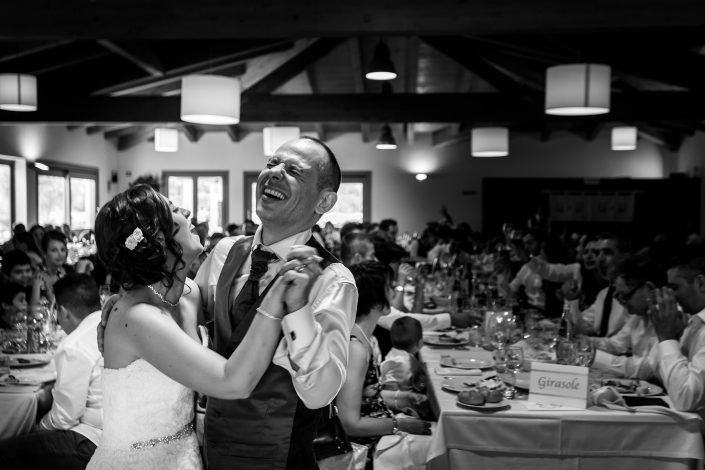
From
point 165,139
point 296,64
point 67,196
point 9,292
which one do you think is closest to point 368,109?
point 296,64

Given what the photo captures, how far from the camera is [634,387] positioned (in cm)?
312

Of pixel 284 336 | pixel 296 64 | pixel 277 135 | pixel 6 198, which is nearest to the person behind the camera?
pixel 284 336

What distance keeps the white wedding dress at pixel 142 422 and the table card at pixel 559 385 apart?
1.53 metres

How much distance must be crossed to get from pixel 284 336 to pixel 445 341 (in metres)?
2.86

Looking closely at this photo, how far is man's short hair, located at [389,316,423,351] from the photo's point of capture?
359 cm

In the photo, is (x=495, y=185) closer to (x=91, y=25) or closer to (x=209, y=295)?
(x=91, y=25)

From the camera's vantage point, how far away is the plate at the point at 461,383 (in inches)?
120

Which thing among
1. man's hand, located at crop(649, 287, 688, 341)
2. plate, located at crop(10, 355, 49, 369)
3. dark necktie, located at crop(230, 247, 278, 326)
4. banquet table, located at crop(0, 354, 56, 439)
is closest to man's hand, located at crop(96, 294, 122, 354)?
dark necktie, located at crop(230, 247, 278, 326)

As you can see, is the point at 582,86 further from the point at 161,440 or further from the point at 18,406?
the point at 161,440

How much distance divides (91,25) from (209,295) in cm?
371

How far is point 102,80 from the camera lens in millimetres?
9242

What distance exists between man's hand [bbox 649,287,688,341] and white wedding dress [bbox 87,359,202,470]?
2.07m

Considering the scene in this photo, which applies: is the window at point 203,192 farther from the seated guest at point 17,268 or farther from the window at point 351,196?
the seated guest at point 17,268

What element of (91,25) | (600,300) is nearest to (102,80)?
(91,25)
